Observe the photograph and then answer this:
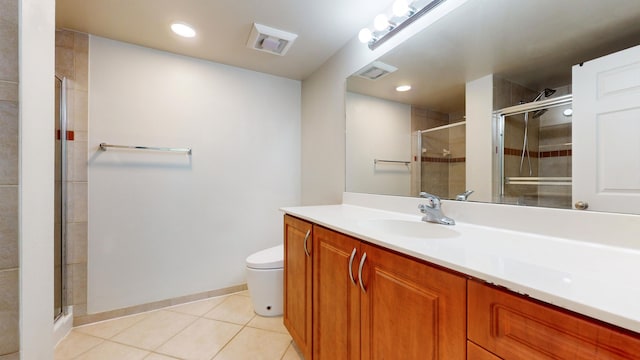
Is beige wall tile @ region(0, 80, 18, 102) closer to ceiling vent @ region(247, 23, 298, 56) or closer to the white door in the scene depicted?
ceiling vent @ region(247, 23, 298, 56)

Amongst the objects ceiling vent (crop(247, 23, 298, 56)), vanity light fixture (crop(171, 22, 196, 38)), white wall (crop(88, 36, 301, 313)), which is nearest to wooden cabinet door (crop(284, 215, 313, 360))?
white wall (crop(88, 36, 301, 313))

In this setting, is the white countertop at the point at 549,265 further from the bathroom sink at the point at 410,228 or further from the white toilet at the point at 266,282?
the white toilet at the point at 266,282

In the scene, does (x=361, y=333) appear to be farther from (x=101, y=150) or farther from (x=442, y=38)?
(x=101, y=150)

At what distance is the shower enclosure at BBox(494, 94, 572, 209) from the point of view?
32.9 inches

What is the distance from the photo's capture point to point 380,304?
795 millimetres

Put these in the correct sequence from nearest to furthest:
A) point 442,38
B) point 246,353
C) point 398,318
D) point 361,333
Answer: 1. point 398,318
2. point 361,333
3. point 442,38
4. point 246,353

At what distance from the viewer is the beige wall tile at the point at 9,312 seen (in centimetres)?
75

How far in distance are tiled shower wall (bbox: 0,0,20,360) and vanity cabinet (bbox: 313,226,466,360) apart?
1.02 m

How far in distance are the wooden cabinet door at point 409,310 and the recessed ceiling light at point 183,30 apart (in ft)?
5.95

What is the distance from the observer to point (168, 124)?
1.97 m

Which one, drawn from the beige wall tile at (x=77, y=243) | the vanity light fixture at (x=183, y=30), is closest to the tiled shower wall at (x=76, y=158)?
the beige wall tile at (x=77, y=243)

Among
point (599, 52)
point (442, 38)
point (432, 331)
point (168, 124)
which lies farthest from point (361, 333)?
point (168, 124)

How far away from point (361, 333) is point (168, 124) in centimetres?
201

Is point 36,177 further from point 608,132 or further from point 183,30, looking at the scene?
point 608,132
